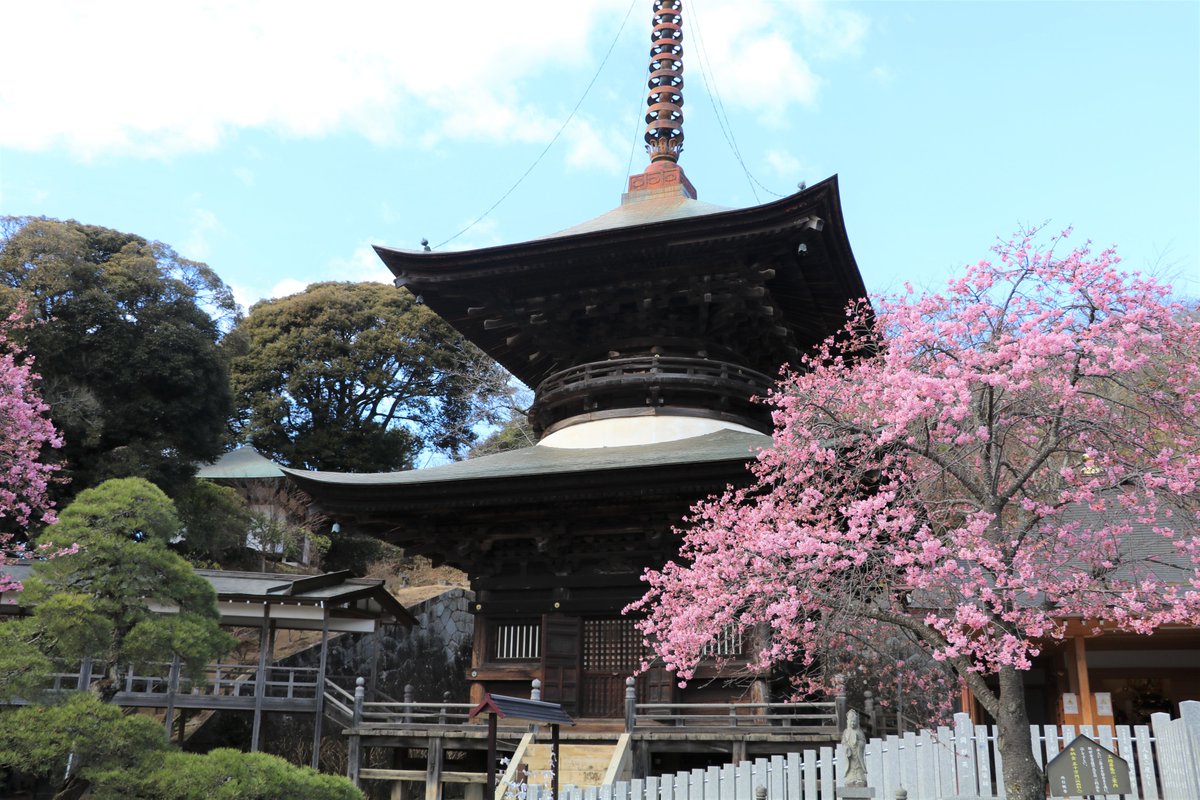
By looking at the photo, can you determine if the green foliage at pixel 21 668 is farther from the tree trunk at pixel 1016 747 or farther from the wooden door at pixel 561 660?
the tree trunk at pixel 1016 747

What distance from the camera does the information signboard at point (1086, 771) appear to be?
802 cm

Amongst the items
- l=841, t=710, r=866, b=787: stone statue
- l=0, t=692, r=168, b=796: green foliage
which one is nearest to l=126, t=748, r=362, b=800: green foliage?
l=0, t=692, r=168, b=796: green foliage

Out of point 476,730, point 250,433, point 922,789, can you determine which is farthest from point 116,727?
point 250,433

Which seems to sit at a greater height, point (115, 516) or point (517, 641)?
point (115, 516)

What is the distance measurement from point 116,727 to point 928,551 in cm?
806

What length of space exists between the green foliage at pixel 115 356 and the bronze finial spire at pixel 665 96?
15.9 metres

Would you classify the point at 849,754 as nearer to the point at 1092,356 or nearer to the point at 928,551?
the point at 928,551

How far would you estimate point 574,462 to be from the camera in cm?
1433

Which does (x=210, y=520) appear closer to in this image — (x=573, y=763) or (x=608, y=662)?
(x=608, y=662)

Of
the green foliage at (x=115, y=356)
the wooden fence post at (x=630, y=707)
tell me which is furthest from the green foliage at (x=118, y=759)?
the green foliage at (x=115, y=356)

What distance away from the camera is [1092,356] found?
28.7ft

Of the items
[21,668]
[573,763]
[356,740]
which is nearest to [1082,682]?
[573,763]

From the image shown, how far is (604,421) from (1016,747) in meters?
8.87

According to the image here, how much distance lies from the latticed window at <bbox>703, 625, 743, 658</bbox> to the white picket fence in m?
3.27
